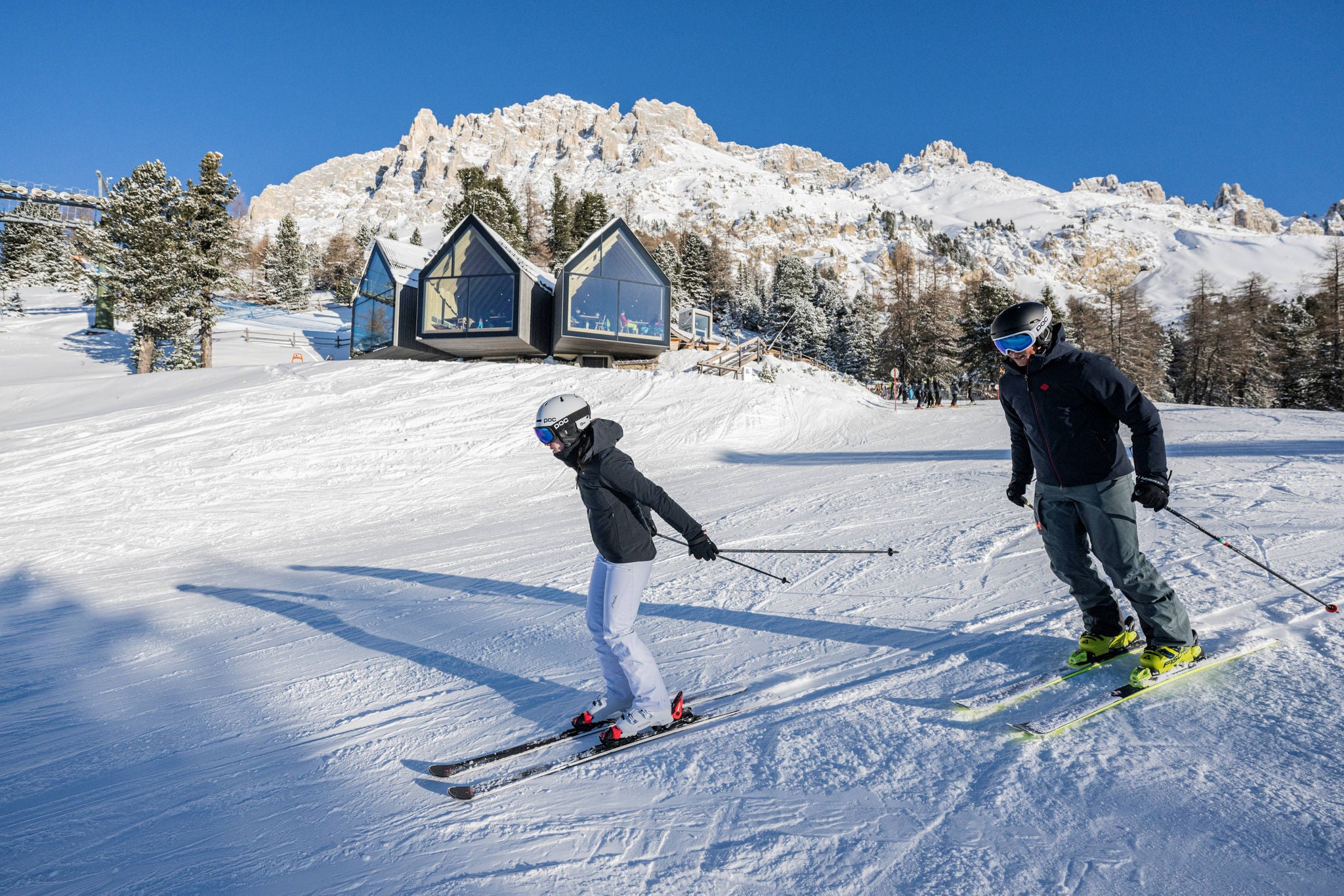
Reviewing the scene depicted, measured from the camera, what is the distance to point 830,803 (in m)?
2.74

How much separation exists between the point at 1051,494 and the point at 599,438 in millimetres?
2538

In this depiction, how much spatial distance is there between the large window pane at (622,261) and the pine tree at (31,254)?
3216cm

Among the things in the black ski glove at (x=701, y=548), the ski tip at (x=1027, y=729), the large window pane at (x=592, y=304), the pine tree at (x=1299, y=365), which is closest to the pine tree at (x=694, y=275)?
the large window pane at (x=592, y=304)

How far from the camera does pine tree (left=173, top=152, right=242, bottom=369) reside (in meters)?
26.3

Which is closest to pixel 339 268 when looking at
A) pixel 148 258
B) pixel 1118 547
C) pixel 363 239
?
pixel 363 239

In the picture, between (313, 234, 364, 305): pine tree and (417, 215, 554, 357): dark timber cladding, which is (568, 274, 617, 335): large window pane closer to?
(417, 215, 554, 357): dark timber cladding

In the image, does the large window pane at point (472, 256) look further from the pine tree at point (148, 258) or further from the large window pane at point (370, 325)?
the pine tree at point (148, 258)

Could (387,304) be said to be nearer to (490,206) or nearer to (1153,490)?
(490,206)

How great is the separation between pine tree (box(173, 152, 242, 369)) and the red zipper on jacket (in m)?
31.0

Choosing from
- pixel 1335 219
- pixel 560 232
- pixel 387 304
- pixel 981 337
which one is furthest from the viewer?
pixel 1335 219

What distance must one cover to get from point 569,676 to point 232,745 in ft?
6.27

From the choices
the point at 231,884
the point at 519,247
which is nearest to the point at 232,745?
the point at 231,884

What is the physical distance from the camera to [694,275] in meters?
58.7

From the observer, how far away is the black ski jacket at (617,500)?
3326 millimetres
